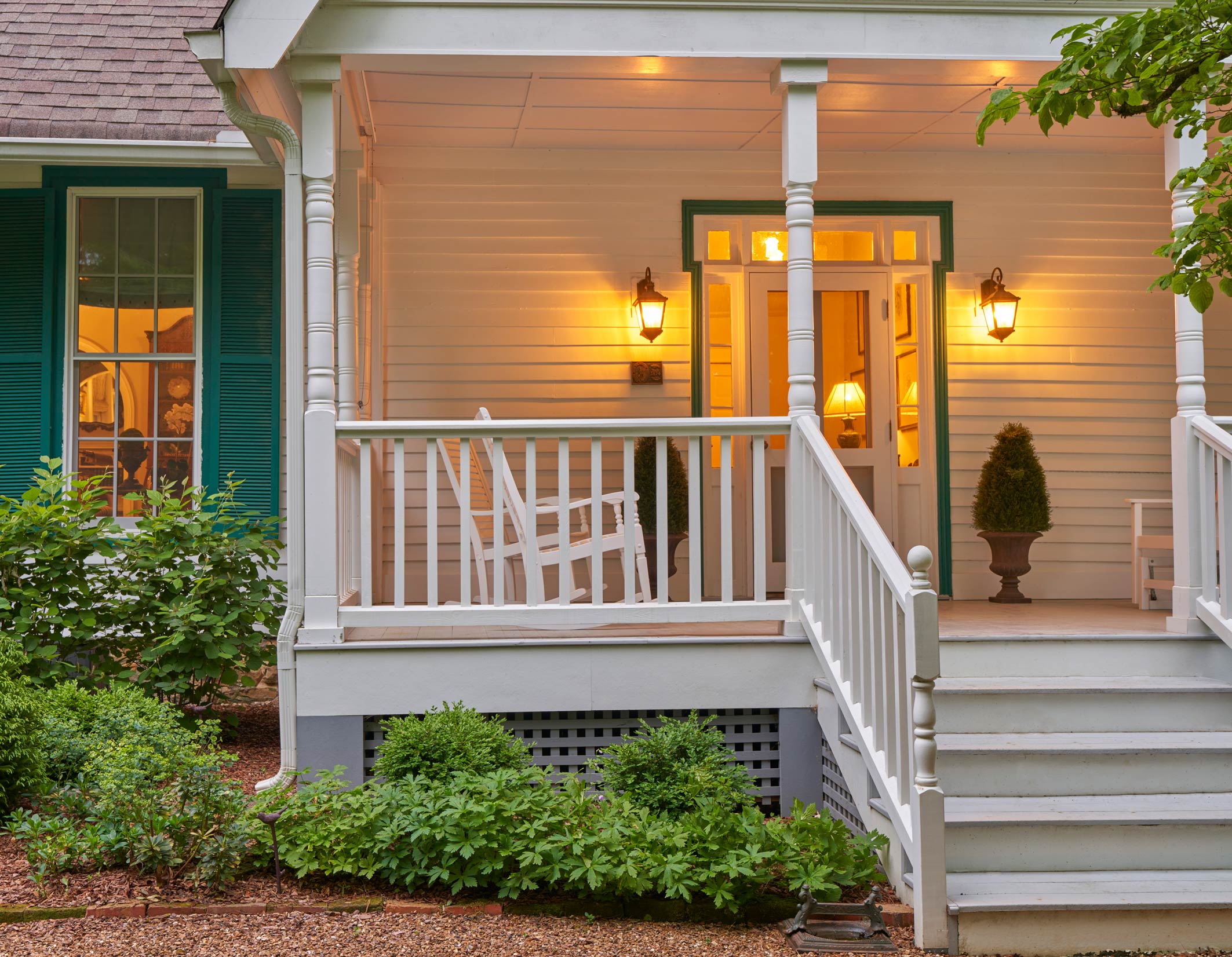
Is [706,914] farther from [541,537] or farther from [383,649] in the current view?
[541,537]

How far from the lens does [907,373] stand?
6801 mm

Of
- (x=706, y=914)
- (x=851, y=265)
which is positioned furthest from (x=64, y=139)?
(x=706, y=914)

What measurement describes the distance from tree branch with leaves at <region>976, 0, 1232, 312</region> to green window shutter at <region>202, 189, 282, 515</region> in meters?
4.42

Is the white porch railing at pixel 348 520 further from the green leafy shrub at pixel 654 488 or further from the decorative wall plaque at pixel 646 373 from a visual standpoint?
the decorative wall plaque at pixel 646 373

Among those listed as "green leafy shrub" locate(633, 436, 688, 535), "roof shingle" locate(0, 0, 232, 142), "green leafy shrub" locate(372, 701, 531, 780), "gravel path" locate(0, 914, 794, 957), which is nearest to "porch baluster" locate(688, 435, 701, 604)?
"green leafy shrub" locate(372, 701, 531, 780)

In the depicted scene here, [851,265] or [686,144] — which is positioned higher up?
[686,144]

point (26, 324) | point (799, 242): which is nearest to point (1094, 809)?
point (799, 242)

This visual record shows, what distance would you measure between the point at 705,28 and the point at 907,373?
2857 millimetres

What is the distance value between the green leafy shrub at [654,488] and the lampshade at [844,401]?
984mm

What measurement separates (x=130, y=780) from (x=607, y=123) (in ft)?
12.7

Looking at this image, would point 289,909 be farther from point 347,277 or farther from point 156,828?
point 347,277

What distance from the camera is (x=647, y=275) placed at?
21.2 ft

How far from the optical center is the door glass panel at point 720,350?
670 cm

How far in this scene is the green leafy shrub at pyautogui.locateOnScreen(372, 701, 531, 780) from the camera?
12.6ft
